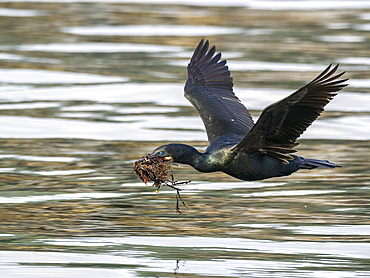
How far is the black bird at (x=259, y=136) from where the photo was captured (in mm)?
8148

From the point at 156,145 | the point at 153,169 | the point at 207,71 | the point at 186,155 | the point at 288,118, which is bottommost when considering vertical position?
the point at 156,145

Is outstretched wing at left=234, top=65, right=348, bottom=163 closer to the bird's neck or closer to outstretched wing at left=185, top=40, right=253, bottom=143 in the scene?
the bird's neck

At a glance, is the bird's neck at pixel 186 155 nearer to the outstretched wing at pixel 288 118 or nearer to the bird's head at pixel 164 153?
the bird's head at pixel 164 153

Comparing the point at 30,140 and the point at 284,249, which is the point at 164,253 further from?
the point at 30,140

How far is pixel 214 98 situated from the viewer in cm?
1045

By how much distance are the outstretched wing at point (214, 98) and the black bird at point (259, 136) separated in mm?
10

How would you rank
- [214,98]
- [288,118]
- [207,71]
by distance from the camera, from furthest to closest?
1. [207,71]
2. [214,98]
3. [288,118]

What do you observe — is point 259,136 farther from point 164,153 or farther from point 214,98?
point 214,98

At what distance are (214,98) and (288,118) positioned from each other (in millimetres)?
2185

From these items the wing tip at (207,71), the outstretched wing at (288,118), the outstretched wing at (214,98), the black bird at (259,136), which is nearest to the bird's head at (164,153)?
the black bird at (259,136)

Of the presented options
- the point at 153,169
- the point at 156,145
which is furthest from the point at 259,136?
the point at 156,145

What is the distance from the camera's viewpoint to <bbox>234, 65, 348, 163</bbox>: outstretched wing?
807 centimetres

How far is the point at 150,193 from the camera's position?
429 inches

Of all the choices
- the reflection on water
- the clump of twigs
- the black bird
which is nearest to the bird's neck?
the black bird
